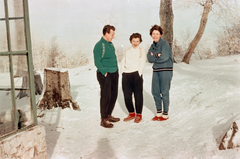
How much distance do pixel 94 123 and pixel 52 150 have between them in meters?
1.60

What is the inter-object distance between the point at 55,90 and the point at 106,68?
206cm

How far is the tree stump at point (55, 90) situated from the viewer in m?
6.55

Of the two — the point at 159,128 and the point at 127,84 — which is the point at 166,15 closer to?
the point at 127,84

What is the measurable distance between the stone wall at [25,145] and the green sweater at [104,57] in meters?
1.81

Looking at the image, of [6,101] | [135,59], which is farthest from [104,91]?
[6,101]

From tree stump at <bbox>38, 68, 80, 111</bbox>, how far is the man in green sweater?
5.41ft

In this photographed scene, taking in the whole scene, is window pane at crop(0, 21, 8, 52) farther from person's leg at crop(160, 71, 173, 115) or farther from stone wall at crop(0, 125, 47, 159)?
person's leg at crop(160, 71, 173, 115)

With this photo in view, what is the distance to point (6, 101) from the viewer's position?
3.52 metres

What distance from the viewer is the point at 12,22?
11.5ft

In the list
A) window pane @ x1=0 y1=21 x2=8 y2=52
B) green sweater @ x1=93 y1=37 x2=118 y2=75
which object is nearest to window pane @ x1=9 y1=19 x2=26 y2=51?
window pane @ x1=0 y1=21 x2=8 y2=52

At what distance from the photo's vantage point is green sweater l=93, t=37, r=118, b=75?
199 inches

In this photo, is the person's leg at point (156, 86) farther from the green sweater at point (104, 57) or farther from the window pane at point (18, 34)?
the window pane at point (18, 34)

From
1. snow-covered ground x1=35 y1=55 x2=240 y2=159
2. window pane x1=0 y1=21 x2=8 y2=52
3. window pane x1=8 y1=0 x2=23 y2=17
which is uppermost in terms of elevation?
window pane x1=8 y1=0 x2=23 y2=17

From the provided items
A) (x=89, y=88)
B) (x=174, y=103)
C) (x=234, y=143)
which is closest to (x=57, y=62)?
(x=89, y=88)
